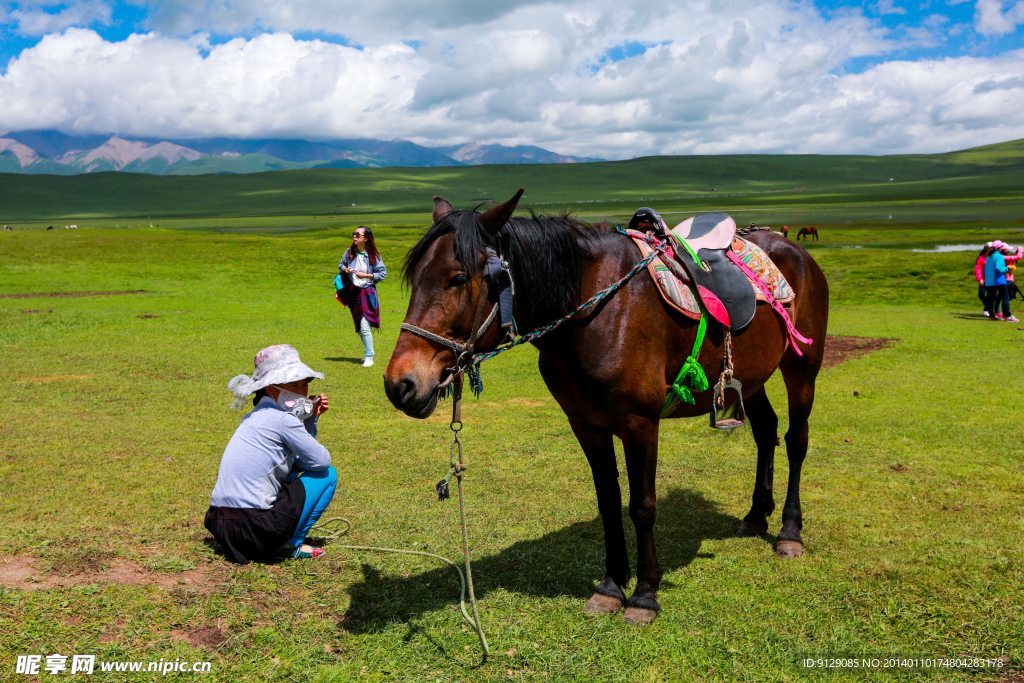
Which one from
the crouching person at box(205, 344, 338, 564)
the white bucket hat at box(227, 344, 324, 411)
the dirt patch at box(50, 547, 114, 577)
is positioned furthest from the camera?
the white bucket hat at box(227, 344, 324, 411)

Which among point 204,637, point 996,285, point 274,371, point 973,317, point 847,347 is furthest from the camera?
point 973,317

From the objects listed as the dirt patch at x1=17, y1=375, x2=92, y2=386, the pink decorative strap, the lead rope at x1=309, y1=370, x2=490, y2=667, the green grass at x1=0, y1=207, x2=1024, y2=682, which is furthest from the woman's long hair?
the pink decorative strap

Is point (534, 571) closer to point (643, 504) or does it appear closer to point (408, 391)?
point (643, 504)

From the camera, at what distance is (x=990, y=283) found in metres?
18.4

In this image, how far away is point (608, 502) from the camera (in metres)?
4.84

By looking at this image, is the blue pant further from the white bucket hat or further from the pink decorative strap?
the pink decorative strap

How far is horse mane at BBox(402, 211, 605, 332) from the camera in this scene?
390cm

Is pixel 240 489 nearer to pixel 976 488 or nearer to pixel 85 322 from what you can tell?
pixel 976 488

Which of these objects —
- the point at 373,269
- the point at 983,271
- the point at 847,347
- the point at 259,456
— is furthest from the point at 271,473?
the point at 983,271

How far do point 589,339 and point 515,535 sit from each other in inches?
93.0

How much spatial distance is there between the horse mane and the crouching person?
5.76 ft

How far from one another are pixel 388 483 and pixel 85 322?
48.7 feet

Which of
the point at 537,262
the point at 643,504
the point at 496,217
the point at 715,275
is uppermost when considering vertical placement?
the point at 496,217

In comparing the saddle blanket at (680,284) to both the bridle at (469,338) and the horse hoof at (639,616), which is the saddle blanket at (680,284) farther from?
the horse hoof at (639,616)
